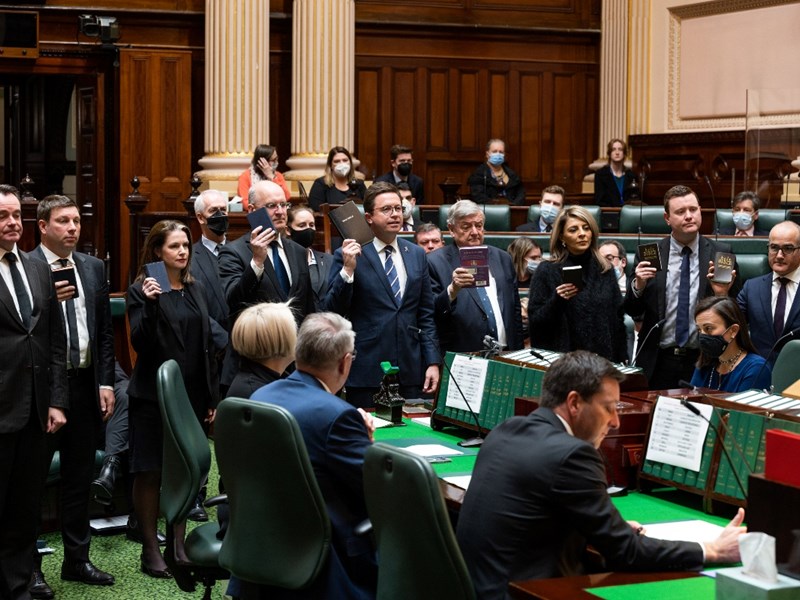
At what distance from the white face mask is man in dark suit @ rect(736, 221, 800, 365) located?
13.4 feet

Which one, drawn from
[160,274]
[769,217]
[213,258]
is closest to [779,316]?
[213,258]

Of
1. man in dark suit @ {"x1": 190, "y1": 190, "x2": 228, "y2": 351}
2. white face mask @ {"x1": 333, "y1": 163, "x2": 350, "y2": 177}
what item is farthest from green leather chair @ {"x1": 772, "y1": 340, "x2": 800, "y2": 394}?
white face mask @ {"x1": 333, "y1": 163, "x2": 350, "y2": 177}

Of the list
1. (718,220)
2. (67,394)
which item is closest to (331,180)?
(718,220)

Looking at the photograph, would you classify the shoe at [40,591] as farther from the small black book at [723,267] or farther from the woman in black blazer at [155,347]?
the small black book at [723,267]

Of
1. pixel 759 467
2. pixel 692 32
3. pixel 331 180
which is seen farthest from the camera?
pixel 692 32

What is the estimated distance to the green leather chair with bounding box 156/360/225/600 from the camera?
147 inches

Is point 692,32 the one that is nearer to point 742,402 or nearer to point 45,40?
point 45,40

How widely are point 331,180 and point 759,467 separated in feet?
20.4

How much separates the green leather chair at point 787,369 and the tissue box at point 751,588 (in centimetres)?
217

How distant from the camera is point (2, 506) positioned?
4.01 meters

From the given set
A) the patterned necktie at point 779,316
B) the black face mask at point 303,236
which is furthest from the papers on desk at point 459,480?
the black face mask at point 303,236

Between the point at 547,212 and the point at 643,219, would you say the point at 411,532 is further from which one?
the point at 643,219

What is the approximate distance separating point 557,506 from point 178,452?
1483 millimetres

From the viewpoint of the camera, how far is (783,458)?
2.45 meters
